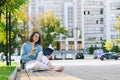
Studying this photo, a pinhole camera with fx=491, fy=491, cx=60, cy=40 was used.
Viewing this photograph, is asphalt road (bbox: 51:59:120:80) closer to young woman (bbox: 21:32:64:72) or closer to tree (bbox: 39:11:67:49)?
young woman (bbox: 21:32:64:72)

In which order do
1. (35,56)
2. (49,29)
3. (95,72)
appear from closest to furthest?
(35,56) < (95,72) < (49,29)

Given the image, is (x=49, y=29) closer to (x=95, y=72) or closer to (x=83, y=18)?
(x=83, y=18)

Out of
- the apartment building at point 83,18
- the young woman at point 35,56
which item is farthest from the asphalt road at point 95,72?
the apartment building at point 83,18

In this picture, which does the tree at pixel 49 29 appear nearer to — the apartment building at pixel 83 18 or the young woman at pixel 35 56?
the apartment building at pixel 83 18

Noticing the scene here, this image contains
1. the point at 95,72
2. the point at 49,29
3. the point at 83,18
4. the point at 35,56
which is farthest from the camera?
the point at 83,18

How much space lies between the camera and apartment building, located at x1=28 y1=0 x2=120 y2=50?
139413 millimetres

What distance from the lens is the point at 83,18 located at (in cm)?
14250

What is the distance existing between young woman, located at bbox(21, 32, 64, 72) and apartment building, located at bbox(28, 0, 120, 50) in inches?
4751

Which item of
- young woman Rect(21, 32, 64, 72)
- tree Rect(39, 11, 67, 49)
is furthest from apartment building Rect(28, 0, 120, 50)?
young woman Rect(21, 32, 64, 72)

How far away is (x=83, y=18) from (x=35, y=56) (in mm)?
129546

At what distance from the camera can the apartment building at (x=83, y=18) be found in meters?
Answer: 139

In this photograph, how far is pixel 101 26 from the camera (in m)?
147

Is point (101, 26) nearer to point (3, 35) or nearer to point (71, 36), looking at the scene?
point (71, 36)

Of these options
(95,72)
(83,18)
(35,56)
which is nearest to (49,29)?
(83,18)
